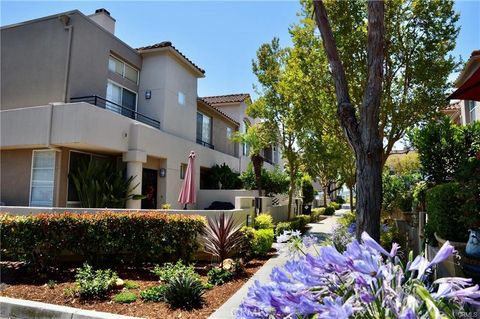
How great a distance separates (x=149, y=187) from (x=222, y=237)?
780 centimetres

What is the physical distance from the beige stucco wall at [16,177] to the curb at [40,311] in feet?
25.1

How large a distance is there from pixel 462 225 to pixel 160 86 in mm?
13739

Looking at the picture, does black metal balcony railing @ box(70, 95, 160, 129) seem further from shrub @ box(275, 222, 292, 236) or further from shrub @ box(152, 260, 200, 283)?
shrub @ box(152, 260, 200, 283)

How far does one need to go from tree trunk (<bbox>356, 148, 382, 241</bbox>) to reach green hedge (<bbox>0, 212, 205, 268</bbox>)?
18.7ft

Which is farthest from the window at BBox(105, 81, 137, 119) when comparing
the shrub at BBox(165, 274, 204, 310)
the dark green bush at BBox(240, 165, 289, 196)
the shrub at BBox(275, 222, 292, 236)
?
the shrub at BBox(165, 274, 204, 310)

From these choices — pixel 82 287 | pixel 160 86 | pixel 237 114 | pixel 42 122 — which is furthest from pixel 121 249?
pixel 237 114

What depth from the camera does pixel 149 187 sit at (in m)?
15.4

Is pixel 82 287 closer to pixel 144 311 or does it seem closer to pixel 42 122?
pixel 144 311

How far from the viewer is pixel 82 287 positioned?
6.22 m

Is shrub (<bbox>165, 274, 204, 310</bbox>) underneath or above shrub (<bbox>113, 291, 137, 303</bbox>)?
above

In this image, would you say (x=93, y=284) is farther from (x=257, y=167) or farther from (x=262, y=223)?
(x=257, y=167)

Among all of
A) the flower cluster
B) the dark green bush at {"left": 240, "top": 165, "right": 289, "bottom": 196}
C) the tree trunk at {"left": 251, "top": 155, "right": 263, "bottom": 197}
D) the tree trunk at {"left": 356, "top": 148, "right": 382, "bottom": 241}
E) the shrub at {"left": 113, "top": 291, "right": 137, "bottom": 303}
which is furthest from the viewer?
the dark green bush at {"left": 240, "top": 165, "right": 289, "bottom": 196}

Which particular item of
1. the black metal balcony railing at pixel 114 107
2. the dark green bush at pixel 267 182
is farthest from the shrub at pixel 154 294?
the dark green bush at pixel 267 182

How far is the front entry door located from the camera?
15109mm
